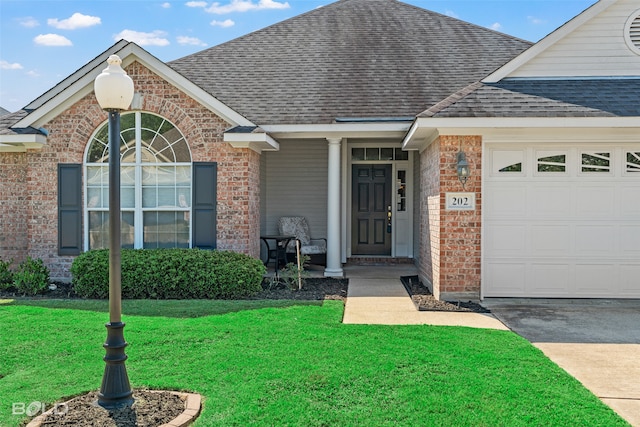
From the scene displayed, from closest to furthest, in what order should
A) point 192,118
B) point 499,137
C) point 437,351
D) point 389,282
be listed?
point 437,351, point 499,137, point 192,118, point 389,282

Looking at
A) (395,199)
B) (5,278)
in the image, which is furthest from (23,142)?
(395,199)

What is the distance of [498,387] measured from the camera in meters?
4.58

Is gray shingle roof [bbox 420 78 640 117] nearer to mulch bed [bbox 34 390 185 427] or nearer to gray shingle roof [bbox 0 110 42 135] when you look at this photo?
mulch bed [bbox 34 390 185 427]

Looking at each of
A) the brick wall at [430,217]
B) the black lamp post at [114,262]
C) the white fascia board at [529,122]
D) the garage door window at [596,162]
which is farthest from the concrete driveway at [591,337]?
the black lamp post at [114,262]

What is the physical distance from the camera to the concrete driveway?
4762 mm

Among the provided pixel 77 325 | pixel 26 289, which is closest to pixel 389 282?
pixel 77 325

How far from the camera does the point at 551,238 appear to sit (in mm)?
8641

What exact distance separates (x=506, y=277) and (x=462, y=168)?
1.97 meters

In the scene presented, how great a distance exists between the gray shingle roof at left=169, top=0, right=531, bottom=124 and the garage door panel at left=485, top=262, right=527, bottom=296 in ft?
12.1

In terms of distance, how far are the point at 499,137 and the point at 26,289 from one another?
8220 mm

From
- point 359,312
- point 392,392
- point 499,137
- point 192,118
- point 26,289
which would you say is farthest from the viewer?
point 192,118

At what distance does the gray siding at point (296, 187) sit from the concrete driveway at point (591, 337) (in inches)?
226

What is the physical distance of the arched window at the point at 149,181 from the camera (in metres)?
9.95

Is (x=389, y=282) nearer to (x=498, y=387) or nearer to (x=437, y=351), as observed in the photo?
(x=437, y=351)
